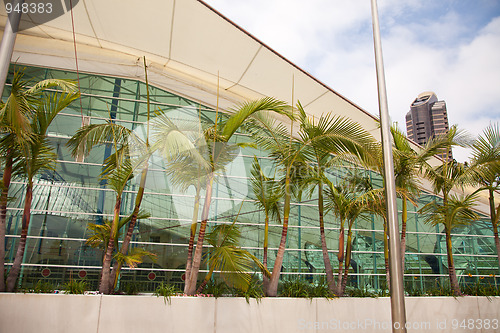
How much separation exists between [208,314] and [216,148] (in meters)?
2.68

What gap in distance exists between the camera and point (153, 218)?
8.89 meters

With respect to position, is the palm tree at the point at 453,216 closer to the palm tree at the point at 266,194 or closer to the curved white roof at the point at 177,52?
the curved white roof at the point at 177,52

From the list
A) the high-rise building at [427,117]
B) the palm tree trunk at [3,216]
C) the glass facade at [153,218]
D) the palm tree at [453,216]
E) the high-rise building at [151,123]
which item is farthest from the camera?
the high-rise building at [427,117]

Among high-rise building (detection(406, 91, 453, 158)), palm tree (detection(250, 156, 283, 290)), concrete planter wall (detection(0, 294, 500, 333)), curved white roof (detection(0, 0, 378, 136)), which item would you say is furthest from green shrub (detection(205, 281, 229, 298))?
high-rise building (detection(406, 91, 453, 158))

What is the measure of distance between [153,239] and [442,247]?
342 inches

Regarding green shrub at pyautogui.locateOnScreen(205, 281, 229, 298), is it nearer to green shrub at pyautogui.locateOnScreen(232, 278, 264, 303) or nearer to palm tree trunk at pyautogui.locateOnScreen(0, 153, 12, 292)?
green shrub at pyautogui.locateOnScreen(232, 278, 264, 303)

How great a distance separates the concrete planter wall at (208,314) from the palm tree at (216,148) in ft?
1.63

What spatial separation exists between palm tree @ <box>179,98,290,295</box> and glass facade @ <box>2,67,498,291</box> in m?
1.70

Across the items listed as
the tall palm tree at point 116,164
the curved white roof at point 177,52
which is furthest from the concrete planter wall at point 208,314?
the curved white roof at point 177,52

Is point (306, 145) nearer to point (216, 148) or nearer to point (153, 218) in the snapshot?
point (216, 148)

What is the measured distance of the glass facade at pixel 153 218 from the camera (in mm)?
8281

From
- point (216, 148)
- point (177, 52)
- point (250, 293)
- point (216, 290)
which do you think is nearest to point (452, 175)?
point (250, 293)

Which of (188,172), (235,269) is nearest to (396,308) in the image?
(235,269)

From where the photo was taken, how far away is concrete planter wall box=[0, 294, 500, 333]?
5262 mm
